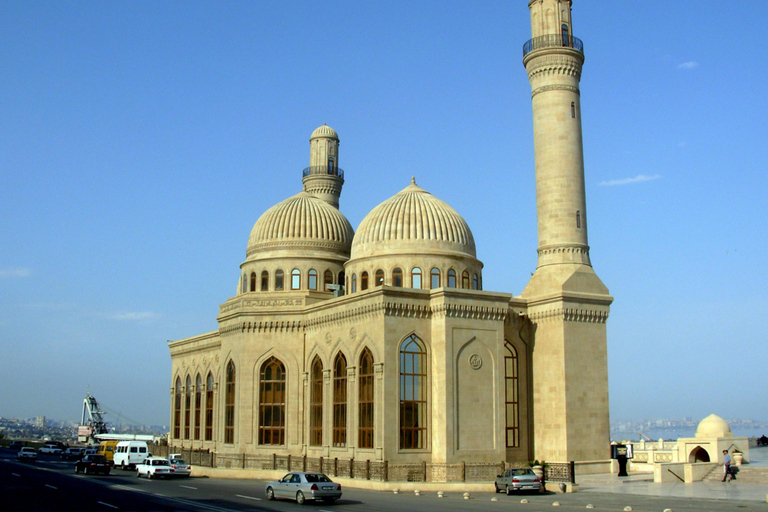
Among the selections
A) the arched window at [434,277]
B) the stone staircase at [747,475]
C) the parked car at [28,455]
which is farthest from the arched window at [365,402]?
the parked car at [28,455]

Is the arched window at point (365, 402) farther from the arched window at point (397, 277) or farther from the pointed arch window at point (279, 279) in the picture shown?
the pointed arch window at point (279, 279)

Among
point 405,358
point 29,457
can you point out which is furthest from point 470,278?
point 29,457

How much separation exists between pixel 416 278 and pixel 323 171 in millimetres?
17700

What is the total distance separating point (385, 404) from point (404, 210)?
10.5 meters

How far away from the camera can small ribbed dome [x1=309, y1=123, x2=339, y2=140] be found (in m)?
54.8

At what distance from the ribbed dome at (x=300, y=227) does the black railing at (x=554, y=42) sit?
44.9ft

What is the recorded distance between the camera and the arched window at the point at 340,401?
3647 cm

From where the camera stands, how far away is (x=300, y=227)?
44469 mm

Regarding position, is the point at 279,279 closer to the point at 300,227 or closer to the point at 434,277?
the point at 300,227

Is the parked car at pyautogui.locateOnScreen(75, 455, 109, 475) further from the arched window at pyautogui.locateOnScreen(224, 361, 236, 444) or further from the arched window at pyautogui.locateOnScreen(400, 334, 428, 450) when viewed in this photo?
the arched window at pyautogui.locateOnScreen(400, 334, 428, 450)

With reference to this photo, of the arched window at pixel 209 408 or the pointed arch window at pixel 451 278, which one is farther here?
the arched window at pixel 209 408

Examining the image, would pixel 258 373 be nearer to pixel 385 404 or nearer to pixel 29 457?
pixel 385 404

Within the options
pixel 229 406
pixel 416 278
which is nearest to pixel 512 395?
pixel 416 278

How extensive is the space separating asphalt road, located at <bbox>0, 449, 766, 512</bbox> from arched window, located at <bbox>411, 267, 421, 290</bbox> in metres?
11.0
